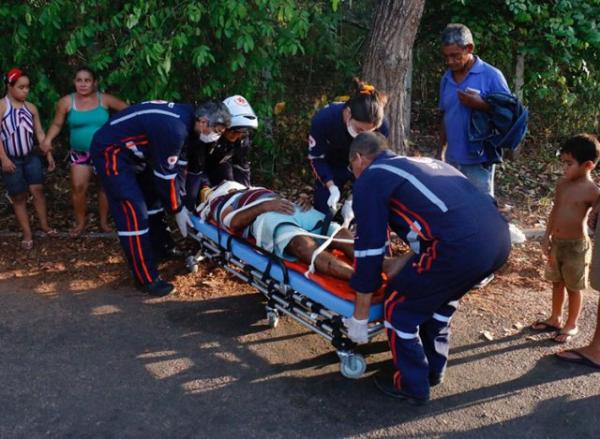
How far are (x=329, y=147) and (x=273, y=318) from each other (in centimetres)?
146

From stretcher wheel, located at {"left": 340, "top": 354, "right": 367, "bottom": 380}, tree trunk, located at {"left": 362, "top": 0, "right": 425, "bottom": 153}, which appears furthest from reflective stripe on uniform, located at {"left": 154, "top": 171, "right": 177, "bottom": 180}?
tree trunk, located at {"left": 362, "top": 0, "right": 425, "bottom": 153}

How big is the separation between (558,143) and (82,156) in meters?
6.38

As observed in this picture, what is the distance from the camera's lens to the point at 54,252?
235 inches

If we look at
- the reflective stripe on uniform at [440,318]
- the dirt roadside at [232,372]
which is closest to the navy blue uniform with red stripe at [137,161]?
the dirt roadside at [232,372]

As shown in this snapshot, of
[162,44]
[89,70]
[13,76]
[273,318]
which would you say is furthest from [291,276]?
[13,76]

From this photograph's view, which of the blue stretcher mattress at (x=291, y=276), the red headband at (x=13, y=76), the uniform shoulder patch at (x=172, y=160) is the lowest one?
the blue stretcher mattress at (x=291, y=276)

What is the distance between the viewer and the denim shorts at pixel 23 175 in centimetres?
586

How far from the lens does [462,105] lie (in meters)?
4.97

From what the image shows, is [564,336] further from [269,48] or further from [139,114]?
[269,48]

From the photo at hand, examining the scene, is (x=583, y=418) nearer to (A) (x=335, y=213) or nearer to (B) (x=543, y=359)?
(B) (x=543, y=359)

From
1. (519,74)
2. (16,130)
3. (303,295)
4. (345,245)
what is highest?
(519,74)

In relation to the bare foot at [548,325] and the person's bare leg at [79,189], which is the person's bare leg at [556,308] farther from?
the person's bare leg at [79,189]

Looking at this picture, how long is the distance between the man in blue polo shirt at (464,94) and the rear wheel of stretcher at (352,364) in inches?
72.2

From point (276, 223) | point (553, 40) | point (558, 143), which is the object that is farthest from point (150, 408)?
point (558, 143)
